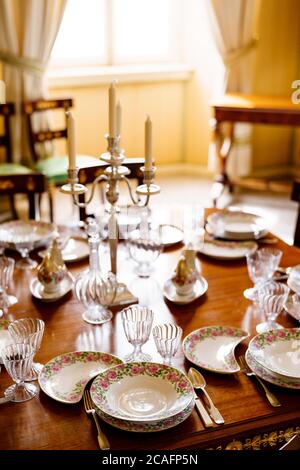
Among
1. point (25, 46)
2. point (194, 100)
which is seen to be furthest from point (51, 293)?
point (194, 100)

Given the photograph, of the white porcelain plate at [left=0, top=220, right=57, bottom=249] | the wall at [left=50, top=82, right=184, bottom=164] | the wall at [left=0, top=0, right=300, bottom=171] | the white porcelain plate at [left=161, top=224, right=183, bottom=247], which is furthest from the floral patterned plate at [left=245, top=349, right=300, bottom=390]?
the wall at [left=0, top=0, right=300, bottom=171]

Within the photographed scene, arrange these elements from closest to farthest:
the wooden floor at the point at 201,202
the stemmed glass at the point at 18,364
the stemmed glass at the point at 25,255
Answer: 1. the stemmed glass at the point at 18,364
2. the stemmed glass at the point at 25,255
3. the wooden floor at the point at 201,202

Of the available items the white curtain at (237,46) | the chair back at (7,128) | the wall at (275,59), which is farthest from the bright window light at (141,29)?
the chair back at (7,128)

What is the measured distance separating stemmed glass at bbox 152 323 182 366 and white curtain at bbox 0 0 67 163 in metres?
2.70

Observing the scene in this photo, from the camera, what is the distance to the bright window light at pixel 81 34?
14.4 ft

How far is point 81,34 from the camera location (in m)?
4.46

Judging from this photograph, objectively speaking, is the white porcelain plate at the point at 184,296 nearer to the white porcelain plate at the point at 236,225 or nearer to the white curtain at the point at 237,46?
the white porcelain plate at the point at 236,225

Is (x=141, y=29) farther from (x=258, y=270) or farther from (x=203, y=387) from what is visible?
(x=203, y=387)

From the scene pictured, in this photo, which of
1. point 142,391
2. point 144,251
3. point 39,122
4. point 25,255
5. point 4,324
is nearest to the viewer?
point 142,391

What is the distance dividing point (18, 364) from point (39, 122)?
2.83 metres

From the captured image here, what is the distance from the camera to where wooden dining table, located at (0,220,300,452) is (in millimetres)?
1169

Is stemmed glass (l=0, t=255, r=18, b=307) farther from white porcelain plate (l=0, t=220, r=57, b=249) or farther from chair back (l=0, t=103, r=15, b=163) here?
chair back (l=0, t=103, r=15, b=163)

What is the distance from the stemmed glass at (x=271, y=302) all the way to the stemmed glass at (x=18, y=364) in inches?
23.0
